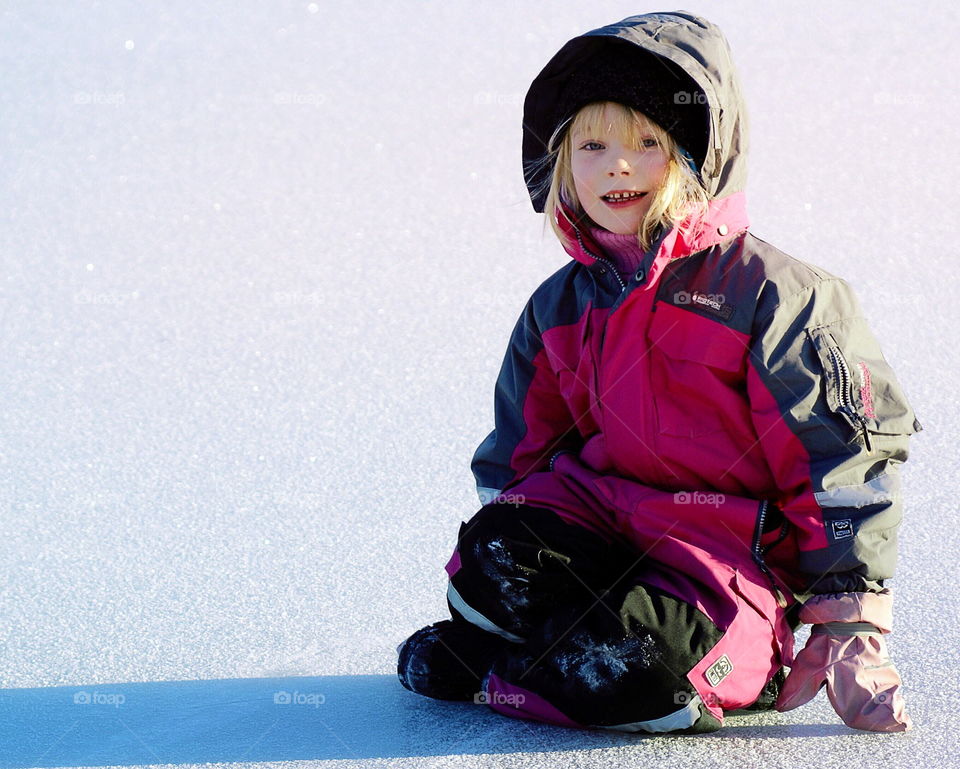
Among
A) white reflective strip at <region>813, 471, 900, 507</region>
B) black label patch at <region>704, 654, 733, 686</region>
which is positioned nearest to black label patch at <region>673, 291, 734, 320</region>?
white reflective strip at <region>813, 471, 900, 507</region>

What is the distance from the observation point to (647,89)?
1488 mm

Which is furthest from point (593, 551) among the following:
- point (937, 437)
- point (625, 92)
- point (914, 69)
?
point (914, 69)

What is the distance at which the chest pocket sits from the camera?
1394 millimetres

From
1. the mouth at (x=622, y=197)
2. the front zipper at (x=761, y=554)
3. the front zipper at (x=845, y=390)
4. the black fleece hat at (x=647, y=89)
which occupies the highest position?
the black fleece hat at (x=647, y=89)

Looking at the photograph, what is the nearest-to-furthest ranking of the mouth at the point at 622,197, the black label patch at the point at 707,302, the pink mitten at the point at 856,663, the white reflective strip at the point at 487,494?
the pink mitten at the point at 856,663, the black label patch at the point at 707,302, the mouth at the point at 622,197, the white reflective strip at the point at 487,494

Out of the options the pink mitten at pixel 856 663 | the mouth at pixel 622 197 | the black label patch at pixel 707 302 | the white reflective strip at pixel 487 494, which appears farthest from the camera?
the white reflective strip at pixel 487 494

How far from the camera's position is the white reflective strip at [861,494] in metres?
1.31

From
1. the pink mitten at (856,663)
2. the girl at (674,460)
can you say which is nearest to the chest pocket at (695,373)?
the girl at (674,460)

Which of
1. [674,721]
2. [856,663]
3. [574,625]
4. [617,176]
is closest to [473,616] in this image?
[574,625]

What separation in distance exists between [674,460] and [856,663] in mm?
291

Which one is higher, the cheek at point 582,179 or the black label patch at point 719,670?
the cheek at point 582,179

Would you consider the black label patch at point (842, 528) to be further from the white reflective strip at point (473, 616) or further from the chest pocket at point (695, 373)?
the white reflective strip at point (473, 616)

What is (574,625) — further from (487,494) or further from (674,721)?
(487,494)

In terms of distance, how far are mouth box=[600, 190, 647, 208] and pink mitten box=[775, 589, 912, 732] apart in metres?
0.50
